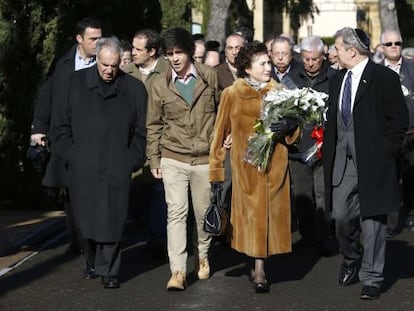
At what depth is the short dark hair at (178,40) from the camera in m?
9.55

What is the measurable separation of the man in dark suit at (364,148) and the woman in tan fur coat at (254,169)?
37 centimetres

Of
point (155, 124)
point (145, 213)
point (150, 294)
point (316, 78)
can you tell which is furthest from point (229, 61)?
point (150, 294)

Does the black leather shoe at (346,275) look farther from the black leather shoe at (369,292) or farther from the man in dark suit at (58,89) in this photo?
the man in dark suit at (58,89)

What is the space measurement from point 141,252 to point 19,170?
11.5 ft

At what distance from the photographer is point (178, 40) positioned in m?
9.55

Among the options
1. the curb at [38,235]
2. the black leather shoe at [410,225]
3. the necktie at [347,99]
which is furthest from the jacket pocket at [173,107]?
the black leather shoe at [410,225]

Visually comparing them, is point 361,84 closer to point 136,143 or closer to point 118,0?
point 136,143

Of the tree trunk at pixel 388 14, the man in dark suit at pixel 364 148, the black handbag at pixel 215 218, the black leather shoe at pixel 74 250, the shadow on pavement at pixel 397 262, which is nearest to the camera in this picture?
the man in dark suit at pixel 364 148

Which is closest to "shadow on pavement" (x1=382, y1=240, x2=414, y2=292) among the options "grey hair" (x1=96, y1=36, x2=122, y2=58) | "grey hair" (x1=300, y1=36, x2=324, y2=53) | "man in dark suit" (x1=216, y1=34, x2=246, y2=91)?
"grey hair" (x1=300, y1=36, x2=324, y2=53)

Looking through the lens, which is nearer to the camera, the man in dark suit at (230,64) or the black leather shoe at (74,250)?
the black leather shoe at (74,250)

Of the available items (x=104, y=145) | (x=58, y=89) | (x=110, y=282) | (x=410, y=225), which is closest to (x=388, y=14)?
(x=410, y=225)

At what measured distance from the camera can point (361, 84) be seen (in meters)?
9.07

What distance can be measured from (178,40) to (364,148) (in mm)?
1689

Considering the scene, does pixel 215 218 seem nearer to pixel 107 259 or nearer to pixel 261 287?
pixel 261 287
